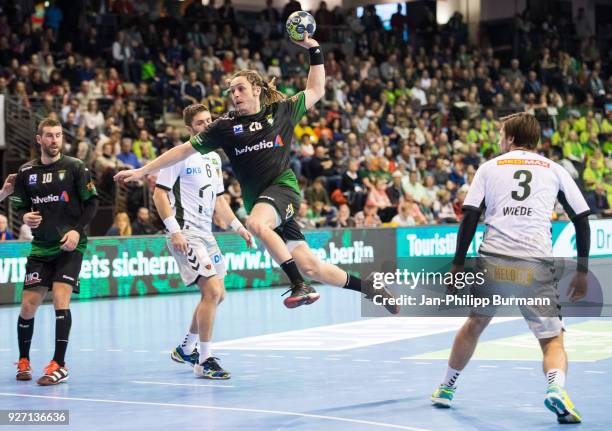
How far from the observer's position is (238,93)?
28.3 ft

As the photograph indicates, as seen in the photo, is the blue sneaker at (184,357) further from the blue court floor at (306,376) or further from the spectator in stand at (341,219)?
the spectator in stand at (341,219)

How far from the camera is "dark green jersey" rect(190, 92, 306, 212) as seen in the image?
28.2 feet

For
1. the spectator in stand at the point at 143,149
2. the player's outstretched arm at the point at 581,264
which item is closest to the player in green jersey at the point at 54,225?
the player's outstretched arm at the point at 581,264

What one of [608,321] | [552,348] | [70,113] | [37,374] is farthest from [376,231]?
[552,348]

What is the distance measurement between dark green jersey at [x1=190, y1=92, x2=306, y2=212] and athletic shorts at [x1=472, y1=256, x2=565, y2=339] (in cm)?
220

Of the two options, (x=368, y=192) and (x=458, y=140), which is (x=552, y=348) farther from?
(x=458, y=140)

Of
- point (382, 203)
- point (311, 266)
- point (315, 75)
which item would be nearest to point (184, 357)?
point (311, 266)

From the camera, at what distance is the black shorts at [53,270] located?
9.23 meters

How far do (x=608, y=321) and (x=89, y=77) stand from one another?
13.2 metres

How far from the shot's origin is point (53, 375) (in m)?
8.95

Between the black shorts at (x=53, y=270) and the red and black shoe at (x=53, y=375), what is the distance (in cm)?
73

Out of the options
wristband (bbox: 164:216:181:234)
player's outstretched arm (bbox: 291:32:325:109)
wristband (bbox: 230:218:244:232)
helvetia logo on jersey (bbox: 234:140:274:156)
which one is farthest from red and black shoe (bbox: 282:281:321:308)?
wristband (bbox: 230:218:244:232)

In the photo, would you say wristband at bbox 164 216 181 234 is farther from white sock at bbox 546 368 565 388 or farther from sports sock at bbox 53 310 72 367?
white sock at bbox 546 368 565 388

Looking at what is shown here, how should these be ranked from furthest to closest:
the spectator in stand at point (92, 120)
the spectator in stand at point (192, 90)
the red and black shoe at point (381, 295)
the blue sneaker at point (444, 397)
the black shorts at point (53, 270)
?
the spectator in stand at point (192, 90), the spectator in stand at point (92, 120), the black shorts at point (53, 270), the red and black shoe at point (381, 295), the blue sneaker at point (444, 397)
